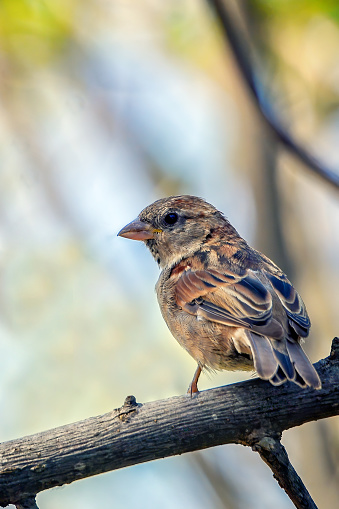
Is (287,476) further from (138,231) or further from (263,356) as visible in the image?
(138,231)

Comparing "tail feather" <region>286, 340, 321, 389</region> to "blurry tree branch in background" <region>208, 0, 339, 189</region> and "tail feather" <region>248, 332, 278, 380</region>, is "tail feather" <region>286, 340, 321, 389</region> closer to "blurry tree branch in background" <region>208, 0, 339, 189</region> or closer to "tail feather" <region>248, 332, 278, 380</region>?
"tail feather" <region>248, 332, 278, 380</region>

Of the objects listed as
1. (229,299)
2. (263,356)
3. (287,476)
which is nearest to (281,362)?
(263,356)

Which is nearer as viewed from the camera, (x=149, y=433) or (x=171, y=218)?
(x=149, y=433)

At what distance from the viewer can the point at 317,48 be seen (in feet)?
22.5

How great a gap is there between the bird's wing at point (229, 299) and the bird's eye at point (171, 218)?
0.69 meters

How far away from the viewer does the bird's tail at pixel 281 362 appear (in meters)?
3.31

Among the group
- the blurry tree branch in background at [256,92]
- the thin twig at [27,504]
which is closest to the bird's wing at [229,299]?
the blurry tree branch in background at [256,92]

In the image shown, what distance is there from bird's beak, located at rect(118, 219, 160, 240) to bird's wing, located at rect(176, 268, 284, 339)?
0.66 metres

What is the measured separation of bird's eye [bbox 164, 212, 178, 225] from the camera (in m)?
5.35

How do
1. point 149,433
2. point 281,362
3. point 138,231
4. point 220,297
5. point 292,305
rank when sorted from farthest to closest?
1. point 138,231
2. point 220,297
3. point 292,305
4. point 281,362
5. point 149,433

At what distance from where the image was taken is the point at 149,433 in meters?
3.28

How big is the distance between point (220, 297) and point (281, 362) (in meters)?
0.82

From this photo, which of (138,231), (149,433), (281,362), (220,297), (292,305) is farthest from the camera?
(138,231)

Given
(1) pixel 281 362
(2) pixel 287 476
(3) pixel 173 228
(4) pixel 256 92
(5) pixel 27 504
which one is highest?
(3) pixel 173 228
